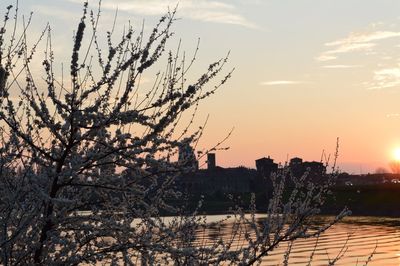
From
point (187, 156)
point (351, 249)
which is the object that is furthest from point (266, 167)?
point (187, 156)

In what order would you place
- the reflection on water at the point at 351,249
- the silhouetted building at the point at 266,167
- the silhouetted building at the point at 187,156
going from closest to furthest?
the silhouetted building at the point at 187,156, the silhouetted building at the point at 266,167, the reflection on water at the point at 351,249

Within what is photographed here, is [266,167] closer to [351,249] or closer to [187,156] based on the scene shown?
[351,249]

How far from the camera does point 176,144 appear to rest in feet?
22.1

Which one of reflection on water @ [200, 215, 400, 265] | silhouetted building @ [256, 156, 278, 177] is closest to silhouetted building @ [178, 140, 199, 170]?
silhouetted building @ [256, 156, 278, 177]

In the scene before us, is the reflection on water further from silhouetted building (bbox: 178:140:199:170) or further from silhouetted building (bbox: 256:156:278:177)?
silhouetted building (bbox: 178:140:199:170)

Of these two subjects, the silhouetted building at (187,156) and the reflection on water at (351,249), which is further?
the reflection on water at (351,249)

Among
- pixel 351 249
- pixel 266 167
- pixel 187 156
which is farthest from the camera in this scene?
pixel 266 167

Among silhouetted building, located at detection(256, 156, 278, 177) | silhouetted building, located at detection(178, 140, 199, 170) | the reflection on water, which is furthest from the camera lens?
the reflection on water

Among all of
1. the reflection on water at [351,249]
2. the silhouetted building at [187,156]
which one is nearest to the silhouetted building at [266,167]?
the silhouetted building at [187,156]

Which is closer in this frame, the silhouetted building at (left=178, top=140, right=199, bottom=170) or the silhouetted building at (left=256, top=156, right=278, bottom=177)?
the silhouetted building at (left=178, top=140, right=199, bottom=170)

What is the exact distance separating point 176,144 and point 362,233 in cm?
6568

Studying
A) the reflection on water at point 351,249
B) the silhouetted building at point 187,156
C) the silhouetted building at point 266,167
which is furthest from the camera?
the reflection on water at point 351,249

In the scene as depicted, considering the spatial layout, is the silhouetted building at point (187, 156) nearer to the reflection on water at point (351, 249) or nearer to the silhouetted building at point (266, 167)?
the silhouetted building at point (266, 167)

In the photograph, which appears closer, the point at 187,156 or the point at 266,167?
the point at 187,156
